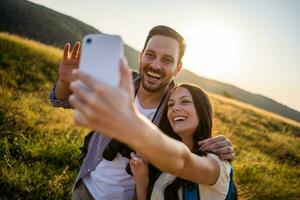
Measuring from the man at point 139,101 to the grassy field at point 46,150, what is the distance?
136cm

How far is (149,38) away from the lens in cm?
380

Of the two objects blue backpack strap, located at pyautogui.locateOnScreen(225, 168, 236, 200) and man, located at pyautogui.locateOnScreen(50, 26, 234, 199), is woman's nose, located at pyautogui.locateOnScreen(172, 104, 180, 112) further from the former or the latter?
blue backpack strap, located at pyautogui.locateOnScreen(225, 168, 236, 200)

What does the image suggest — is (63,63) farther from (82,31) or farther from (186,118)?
(82,31)

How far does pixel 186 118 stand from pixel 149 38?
119 cm

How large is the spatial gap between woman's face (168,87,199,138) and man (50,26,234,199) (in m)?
A: 0.30

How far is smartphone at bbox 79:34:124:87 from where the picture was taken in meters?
1.14

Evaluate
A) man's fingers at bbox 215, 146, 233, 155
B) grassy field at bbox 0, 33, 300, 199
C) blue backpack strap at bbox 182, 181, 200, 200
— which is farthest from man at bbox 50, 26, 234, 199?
grassy field at bbox 0, 33, 300, 199

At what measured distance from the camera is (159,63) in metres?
3.48

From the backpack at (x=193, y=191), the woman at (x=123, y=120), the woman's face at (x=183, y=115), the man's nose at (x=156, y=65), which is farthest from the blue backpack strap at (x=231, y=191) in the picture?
the man's nose at (x=156, y=65)

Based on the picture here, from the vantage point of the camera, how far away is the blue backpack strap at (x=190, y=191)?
2478 millimetres

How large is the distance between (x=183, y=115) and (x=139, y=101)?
2.19 feet

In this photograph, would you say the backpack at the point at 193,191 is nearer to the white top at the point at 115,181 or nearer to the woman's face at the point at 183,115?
the woman's face at the point at 183,115

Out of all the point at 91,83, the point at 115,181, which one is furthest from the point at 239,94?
the point at 91,83

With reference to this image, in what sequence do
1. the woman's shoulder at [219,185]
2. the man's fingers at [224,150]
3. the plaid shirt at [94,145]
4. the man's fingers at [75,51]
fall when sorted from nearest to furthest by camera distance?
the woman's shoulder at [219,185] < the man's fingers at [224,150] < the man's fingers at [75,51] < the plaid shirt at [94,145]
